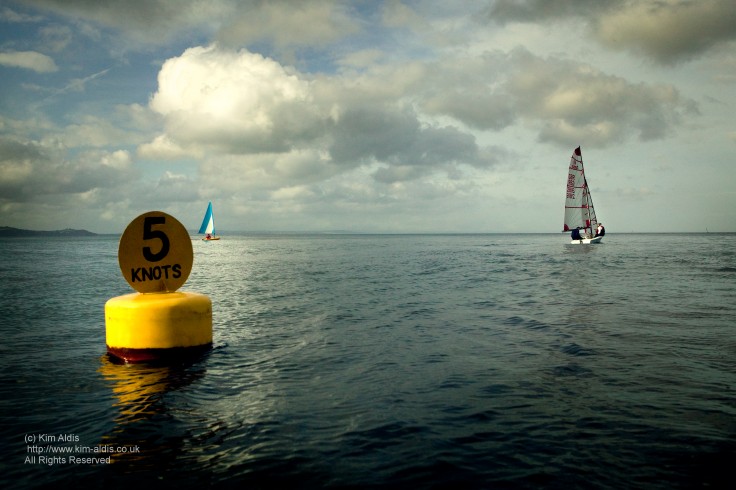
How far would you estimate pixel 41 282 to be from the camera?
26.8m

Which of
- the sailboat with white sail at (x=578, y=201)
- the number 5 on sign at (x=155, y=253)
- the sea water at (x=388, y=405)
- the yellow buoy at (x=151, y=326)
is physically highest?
the sailboat with white sail at (x=578, y=201)

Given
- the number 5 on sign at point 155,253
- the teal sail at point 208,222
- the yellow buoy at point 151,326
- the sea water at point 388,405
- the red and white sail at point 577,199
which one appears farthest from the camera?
the teal sail at point 208,222

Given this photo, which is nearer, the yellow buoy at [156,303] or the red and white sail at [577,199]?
the yellow buoy at [156,303]

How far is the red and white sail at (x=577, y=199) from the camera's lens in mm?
69037

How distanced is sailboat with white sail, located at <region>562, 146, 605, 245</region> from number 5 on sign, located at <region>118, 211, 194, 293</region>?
69.6 metres

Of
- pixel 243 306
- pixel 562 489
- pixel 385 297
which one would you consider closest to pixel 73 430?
pixel 562 489

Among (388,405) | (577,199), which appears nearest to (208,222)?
(577,199)

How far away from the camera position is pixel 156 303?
8.22 m

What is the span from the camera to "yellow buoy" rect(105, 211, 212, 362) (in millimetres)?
8266

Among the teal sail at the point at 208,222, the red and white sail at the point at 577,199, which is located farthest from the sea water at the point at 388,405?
the teal sail at the point at 208,222

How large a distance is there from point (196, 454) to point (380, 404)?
2.64m

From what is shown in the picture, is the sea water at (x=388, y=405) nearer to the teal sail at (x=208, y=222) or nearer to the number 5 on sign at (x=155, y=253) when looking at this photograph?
the number 5 on sign at (x=155, y=253)

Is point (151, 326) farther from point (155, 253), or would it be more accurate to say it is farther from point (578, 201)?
point (578, 201)

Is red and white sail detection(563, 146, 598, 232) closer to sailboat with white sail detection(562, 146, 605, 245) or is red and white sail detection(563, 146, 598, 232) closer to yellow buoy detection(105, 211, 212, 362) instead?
sailboat with white sail detection(562, 146, 605, 245)
